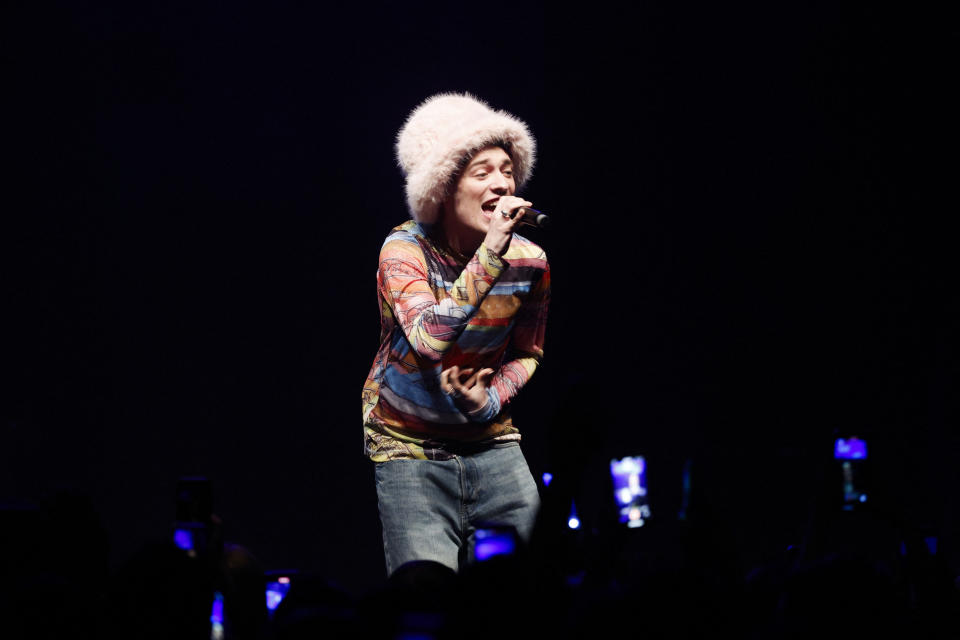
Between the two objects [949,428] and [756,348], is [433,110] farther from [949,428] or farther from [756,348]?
[949,428]

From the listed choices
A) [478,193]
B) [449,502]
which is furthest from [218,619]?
[478,193]

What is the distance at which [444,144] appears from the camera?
8.98ft

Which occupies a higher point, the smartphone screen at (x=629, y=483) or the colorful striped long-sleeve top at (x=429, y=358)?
the colorful striped long-sleeve top at (x=429, y=358)

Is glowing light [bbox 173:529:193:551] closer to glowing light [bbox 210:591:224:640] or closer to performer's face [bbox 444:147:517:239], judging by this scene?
glowing light [bbox 210:591:224:640]

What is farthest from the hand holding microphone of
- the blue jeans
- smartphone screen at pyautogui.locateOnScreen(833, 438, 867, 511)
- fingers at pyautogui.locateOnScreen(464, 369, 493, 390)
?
smartphone screen at pyautogui.locateOnScreen(833, 438, 867, 511)

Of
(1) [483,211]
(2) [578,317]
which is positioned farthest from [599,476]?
(1) [483,211]

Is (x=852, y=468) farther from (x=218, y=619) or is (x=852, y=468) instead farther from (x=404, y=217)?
(x=404, y=217)

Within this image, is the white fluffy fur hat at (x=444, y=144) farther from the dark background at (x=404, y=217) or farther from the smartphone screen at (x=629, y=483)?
the dark background at (x=404, y=217)

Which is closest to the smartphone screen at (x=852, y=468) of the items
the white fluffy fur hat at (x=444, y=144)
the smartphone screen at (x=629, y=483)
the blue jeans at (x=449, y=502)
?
the smartphone screen at (x=629, y=483)

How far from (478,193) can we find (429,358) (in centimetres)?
58

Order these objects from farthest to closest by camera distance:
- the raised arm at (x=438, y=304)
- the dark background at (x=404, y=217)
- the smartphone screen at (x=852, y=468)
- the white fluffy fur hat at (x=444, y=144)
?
the dark background at (x=404, y=217), the white fluffy fur hat at (x=444, y=144), the raised arm at (x=438, y=304), the smartphone screen at (x=852, y=468)

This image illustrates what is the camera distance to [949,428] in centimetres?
456

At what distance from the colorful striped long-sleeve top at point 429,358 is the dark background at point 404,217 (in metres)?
1.51

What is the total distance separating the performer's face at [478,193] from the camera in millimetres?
2744
